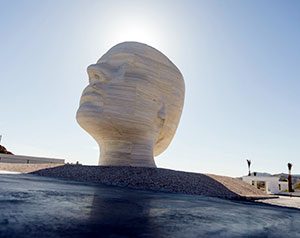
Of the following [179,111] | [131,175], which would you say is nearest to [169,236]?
[131,175]

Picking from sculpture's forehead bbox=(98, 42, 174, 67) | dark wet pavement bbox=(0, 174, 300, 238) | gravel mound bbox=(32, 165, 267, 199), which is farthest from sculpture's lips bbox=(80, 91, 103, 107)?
dark wet pavement bbox=(0, 174, 300, 238)

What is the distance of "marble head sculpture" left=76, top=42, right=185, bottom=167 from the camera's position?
16.8 m

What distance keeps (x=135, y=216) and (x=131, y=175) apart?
849 cm

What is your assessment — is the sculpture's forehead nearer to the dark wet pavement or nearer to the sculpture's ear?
the sculpture's ear

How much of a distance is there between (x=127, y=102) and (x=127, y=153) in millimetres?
2975

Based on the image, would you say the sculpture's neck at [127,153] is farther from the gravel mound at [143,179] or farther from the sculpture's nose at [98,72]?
the sculpture's nose at [98,72]

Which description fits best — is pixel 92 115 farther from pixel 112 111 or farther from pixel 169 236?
pixel 169 236

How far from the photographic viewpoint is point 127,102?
1680 cm

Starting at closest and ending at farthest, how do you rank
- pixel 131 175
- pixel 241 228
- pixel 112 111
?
pixel 241 228, pixel 131 175, pixel 112 111

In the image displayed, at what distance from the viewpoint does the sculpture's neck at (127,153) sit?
56.4ft

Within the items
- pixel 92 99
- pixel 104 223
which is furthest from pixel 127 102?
pixel 104 223

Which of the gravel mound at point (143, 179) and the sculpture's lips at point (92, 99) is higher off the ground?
the sculpture's lips at point (92, 99)

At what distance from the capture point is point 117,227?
12.6 feet

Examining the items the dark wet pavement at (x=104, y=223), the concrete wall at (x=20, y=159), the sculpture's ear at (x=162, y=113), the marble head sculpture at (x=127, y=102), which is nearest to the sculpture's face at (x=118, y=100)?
the marble head sculpture at (x=127, y=102)
